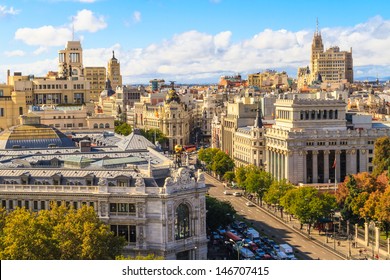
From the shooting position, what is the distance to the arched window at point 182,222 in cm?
6469

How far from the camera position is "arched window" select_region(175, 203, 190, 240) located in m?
64.7

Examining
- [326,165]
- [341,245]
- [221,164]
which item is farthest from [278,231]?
[221,164]

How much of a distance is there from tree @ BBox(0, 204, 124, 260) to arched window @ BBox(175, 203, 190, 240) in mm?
6318

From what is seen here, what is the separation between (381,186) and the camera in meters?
88.5

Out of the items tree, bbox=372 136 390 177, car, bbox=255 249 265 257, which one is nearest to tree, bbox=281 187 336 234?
car, bbox=255 249 265 257

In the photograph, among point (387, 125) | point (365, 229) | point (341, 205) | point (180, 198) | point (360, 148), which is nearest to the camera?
point (180, 198)

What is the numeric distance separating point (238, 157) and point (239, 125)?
8.75m

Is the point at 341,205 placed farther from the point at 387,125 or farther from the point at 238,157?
the point at 238,157

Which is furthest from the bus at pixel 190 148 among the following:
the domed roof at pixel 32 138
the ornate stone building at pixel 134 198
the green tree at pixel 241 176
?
the ornate stone building at pixel 134 198

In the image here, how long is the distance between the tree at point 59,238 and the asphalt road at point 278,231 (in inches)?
997

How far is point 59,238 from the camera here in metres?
56.8

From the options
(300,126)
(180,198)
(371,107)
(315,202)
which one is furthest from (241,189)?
(371,107)

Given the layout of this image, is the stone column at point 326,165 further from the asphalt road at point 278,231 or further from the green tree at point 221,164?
the green tree at point 221,164

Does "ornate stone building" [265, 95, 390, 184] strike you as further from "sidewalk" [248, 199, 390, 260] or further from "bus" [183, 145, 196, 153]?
"bus" [183, 145, 196, 153]
